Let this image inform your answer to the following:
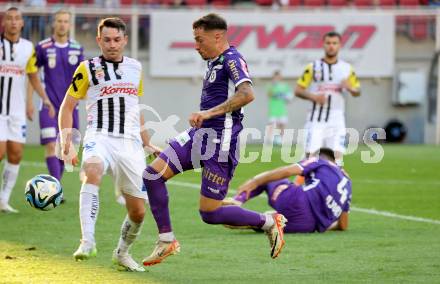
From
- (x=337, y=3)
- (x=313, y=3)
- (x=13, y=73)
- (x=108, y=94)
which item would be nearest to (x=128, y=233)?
(x=108, y=94)

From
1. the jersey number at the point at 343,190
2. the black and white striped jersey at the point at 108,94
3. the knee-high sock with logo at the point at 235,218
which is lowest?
the jersey number at the point at 343,190

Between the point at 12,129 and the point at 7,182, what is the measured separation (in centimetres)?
68

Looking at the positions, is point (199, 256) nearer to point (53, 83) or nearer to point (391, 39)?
point (53, 83)

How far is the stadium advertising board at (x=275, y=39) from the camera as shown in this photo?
29266 millimetres

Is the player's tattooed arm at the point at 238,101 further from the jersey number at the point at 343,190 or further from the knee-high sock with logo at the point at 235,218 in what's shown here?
the jersey number at the point at 343,190

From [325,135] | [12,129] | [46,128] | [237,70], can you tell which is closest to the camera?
[237,70]

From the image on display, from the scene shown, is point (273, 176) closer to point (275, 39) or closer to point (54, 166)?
point (54, 166)

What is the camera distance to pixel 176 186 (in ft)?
56.5

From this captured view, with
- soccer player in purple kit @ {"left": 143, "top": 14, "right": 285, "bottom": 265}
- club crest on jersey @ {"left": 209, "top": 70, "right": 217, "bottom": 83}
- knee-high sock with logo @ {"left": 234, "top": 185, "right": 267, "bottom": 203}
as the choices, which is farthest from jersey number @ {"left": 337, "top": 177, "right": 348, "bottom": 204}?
club crest on jersey @ {"left": 209, "top": 70, "right": 217, "bottom": 83}

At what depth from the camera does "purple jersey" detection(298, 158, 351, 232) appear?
37.5 feet

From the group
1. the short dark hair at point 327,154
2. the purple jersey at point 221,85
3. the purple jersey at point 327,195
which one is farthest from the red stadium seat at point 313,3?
the purple jersey at point 221,85

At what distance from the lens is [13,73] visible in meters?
13.6

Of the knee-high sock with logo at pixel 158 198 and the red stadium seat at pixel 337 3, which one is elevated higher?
the red stadium seat at pixel 337 3

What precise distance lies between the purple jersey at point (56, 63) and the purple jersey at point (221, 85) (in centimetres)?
628
